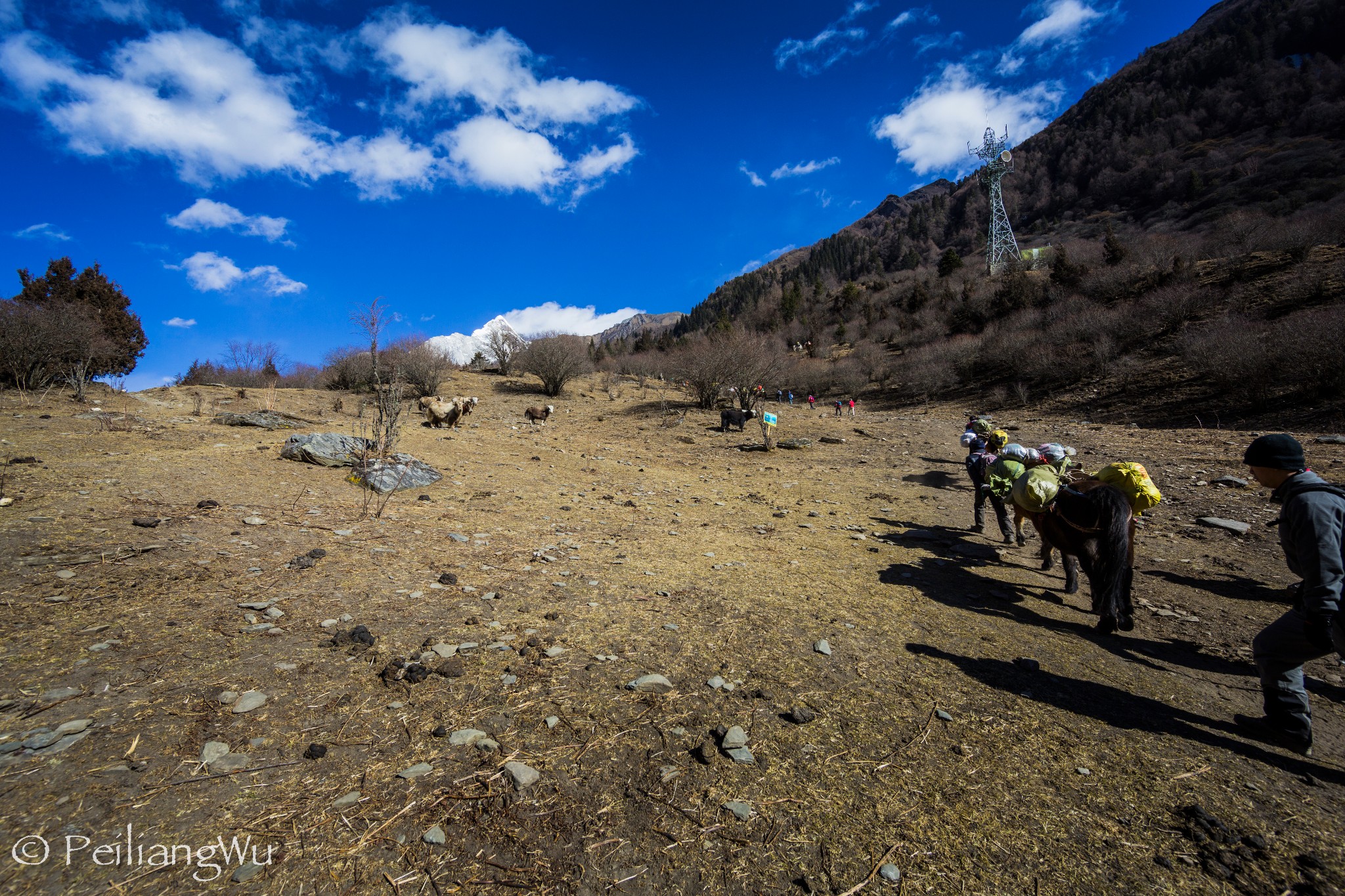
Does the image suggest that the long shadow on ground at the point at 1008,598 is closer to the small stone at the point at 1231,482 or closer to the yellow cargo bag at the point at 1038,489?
the yellow cargo bag at the point at 1038,489

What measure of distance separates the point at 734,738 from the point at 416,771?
1.31m

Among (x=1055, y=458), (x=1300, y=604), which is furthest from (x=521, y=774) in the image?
(x=1055, y=458)

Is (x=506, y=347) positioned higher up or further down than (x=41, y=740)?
higher up

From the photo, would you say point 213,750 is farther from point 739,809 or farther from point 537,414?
point 537,414

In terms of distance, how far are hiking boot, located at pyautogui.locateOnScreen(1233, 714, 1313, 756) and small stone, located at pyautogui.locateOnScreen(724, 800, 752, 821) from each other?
8.97 ft

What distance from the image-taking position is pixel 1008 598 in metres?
4.43

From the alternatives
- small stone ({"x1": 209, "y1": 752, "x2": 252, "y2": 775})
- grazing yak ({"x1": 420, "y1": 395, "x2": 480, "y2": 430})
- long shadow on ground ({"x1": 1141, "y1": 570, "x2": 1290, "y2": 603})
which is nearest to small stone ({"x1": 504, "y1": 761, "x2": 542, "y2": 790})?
small stone ({"x1": 209, "y1": 752, "x2": 252, "y2": 775})

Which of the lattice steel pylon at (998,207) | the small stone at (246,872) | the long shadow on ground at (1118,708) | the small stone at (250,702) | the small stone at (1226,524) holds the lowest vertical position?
the long shadow on ground at (1118,708)

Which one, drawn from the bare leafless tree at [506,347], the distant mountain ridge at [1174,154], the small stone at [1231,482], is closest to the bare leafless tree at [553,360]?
the bare leafless tree at [506,347]

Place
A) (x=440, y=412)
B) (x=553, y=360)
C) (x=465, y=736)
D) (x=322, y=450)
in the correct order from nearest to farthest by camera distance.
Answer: (x=465, y=736), (x=322, y=450), (x=440, y=412), (x=553, y=360)

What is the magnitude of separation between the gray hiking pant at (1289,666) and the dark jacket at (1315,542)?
12cm

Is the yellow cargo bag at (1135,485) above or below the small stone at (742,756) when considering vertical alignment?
above

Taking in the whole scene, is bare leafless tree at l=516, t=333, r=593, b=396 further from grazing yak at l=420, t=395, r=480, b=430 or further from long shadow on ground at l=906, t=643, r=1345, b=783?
long shadow on ground at l=906, t=643, r=1345, b=783

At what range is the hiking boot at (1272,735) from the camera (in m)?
2.43
